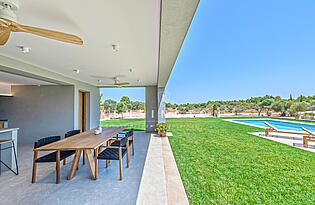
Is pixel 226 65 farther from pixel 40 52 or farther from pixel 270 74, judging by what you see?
pixel 40 52

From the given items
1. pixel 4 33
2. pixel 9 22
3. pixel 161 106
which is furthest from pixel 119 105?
pixel 9 22

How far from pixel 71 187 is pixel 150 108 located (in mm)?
4686

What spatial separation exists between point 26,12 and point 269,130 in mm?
7969

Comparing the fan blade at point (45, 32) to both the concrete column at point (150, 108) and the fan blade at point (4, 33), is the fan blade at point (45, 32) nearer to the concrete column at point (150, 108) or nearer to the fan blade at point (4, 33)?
the fan blade at point (4, 33)

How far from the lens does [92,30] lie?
1.75m

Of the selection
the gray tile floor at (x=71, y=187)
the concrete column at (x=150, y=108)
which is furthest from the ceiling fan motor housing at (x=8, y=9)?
the concrete column at (x=150, y=108)

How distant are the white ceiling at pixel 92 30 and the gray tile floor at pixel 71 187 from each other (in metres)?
2.17

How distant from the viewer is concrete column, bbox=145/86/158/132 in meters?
6.52

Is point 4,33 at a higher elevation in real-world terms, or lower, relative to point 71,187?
higher

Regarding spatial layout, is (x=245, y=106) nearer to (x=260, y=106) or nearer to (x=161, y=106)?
(x=260, y=106)

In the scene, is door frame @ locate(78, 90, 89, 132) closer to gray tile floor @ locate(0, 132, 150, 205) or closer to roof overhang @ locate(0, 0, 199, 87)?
roof overhang @ locate(0, 0, 199, 87)

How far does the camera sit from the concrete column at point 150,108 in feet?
21.4

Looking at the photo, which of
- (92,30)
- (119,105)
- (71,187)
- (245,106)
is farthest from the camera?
(245,106)

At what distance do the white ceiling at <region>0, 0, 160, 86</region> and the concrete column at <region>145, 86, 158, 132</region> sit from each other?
3.58 meters
